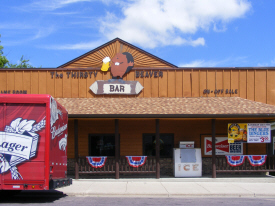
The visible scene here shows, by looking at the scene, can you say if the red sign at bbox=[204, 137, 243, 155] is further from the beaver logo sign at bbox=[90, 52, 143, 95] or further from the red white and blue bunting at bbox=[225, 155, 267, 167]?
the beaver logo sign at bbox=[90, 52, 143, 95]

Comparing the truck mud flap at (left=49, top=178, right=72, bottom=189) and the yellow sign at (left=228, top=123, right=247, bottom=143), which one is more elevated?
the yellow sign at (left=228, top=123, right=247, bottom=143)

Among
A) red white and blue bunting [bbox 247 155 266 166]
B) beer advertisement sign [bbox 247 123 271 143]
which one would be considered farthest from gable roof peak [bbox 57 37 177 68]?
red white and blue bunting [bbox 247 155 266 166]

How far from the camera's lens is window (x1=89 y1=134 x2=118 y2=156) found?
1520 cm

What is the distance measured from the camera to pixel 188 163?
13.9 metres

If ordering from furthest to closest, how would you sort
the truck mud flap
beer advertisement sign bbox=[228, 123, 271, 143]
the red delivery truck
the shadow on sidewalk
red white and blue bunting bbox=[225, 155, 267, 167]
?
red white and blue bunting bbox=[225, 155, 267, 167] → beer advertisement sign bbox=[228, 123, 271, 143] → the shadow on sidewalk → the truck mud flap → the red delivery truck

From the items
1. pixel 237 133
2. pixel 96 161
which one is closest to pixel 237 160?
pixel 237 133

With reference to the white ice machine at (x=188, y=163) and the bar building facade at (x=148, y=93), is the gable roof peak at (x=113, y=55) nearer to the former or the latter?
the bar building facade at (x=148, y=93)

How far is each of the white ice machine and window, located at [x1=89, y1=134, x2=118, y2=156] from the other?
332 centimetres

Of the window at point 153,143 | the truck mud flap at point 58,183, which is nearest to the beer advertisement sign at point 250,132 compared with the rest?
the window at point 153,143

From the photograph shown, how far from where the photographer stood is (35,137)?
8.43m

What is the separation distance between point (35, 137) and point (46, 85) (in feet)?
24.5

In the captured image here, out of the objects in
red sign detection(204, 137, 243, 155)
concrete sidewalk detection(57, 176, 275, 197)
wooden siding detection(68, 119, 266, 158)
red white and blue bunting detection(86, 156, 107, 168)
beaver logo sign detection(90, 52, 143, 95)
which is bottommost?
concrete sidewalk detection(57, 176, 275, 197)

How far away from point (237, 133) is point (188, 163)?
2.61m

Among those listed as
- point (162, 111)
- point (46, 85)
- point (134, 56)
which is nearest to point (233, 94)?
point (162, 111)
